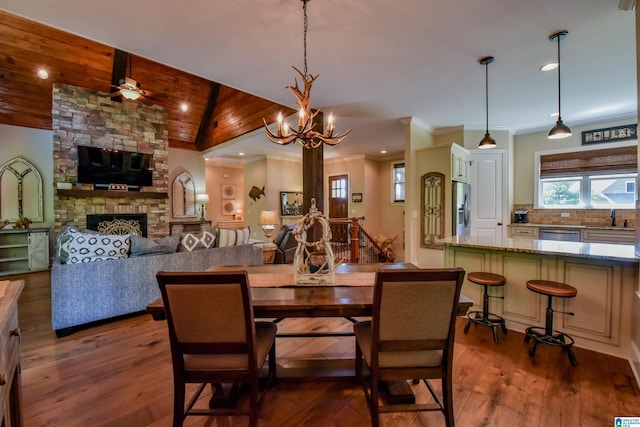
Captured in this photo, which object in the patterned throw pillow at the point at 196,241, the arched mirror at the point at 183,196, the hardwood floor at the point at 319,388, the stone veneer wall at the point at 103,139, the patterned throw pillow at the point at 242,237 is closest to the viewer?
the hardwood floor at the point at 319,388

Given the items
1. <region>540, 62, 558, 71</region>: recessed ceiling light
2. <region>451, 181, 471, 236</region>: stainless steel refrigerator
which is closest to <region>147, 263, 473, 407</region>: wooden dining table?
<region>451, 181, 471, 236</region>: stainless steel refrigerator

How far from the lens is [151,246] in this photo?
10.4ft

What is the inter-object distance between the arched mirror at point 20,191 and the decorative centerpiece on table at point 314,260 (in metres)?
6.81

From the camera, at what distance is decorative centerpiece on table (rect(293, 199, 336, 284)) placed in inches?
70.8

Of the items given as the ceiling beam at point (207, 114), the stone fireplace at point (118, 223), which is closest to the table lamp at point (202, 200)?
the ceiling beam at point (207, 114)

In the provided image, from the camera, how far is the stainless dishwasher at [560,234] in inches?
189

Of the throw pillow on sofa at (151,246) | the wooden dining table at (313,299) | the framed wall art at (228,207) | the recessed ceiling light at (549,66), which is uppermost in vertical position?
the recessed ceiling light at (549,66)

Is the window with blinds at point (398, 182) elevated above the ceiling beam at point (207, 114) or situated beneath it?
situated beneath

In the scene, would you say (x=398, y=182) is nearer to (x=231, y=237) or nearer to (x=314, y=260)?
(x=231, y=237)

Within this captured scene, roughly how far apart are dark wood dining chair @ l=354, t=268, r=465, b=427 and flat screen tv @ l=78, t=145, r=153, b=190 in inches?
248

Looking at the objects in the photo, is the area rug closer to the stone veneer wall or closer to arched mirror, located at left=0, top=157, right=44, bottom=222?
the stone veneer wall

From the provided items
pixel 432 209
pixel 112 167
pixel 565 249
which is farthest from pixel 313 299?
pixel 112 167

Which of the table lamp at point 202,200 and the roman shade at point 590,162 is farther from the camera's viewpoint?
the table lamp at point 202,200

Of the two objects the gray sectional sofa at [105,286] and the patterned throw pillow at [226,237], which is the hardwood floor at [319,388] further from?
the patterned throw pillow at [226,237]
